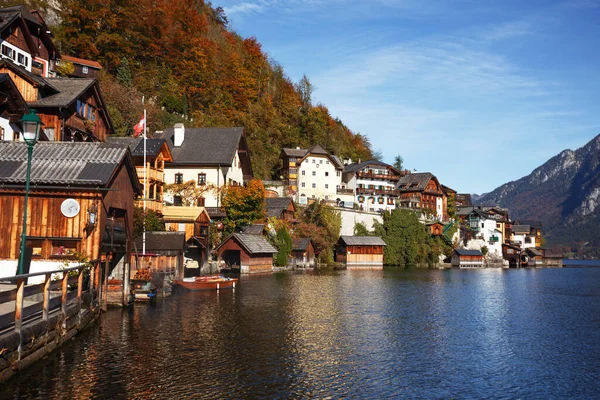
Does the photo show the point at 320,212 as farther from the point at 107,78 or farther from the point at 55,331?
the point at 55,331

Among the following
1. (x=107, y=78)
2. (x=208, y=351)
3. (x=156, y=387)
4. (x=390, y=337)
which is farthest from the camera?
(x=107, y=78)

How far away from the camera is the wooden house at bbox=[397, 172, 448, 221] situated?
12550 cm

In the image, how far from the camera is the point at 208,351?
78.3ft

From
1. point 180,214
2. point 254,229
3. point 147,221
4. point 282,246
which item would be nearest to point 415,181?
point 282,246

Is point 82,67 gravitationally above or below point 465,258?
above

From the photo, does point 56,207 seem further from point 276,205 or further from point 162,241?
point 276,205

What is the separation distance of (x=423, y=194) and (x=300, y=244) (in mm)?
52797

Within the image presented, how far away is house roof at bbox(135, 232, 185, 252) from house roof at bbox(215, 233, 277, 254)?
68.8 ft

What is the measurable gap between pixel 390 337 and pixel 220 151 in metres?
50.0

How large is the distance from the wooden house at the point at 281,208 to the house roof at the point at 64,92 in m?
41.7

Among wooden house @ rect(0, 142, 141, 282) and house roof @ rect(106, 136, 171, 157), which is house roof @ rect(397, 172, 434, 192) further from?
wooden house @ rect(0, 142, 141, 282)

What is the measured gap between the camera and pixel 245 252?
230 ft

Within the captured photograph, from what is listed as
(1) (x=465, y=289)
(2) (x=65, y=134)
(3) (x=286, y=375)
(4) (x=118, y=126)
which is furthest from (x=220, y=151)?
(3) (x=286, y=375)

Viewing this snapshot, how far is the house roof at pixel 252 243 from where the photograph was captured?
69.5 metres
